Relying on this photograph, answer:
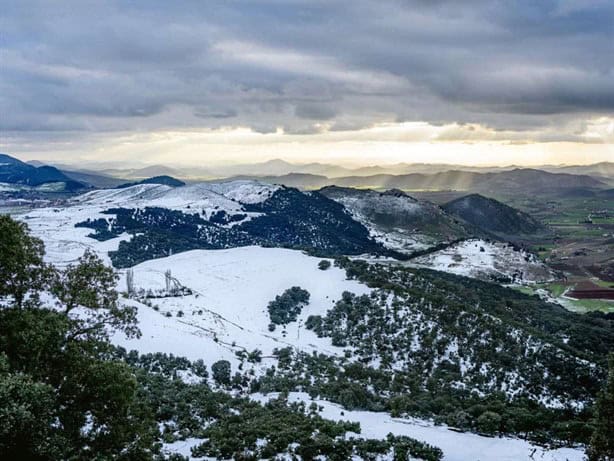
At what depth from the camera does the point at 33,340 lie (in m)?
14.6

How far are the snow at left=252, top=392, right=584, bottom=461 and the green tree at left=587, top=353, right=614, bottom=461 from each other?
6.19m

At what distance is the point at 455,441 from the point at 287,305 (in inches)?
1445

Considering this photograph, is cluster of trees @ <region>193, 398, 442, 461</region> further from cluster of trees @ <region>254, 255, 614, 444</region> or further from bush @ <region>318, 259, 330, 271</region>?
bush @ <region>318, 259, 330, 271</region>

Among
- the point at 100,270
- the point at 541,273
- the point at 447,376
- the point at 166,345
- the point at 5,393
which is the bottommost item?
the point at 541,273

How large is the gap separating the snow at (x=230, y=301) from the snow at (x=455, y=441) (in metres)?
16.2

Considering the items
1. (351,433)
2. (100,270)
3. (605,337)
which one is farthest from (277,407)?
(605,337)

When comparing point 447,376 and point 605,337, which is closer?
point 447,376

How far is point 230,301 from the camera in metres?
62.3

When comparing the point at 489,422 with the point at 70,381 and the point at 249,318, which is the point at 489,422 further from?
the point at 249,318

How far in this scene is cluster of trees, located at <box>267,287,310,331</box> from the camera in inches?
2271

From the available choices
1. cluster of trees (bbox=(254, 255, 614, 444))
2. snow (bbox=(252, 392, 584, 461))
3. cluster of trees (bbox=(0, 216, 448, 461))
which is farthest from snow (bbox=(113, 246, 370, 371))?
cluster of trees (bbox=(0, 216, 448, 461))

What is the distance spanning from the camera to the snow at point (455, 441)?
23000mm

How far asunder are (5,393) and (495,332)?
49.4 meters

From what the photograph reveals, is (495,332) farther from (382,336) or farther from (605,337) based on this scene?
(605,337)
